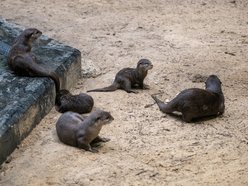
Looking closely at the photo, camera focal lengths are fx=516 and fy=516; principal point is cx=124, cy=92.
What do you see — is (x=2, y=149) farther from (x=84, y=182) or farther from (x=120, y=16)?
(x=120, y=16)

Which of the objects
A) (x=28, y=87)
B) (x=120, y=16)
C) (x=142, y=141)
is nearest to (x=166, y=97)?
(x=142, y=141)

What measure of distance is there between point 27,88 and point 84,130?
920 mm

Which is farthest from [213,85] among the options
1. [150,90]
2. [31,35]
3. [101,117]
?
[31,35]

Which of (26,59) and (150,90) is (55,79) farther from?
(150,90)

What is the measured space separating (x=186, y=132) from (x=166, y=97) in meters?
0.83

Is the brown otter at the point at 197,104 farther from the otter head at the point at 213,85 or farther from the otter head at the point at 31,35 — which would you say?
the otter head at the point at 31,35

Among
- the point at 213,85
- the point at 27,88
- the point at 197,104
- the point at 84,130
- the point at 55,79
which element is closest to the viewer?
the point at 84,130

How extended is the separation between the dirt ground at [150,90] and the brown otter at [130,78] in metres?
0.12

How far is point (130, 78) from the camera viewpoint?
5.67 meters

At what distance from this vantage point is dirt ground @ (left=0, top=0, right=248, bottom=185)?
4.11m

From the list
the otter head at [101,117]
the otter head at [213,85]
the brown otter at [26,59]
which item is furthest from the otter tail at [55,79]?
the otter head at [213,85]

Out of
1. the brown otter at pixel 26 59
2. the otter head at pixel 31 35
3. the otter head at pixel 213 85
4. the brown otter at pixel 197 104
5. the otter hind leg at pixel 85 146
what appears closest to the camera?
the otter hind leg at pixel 85 146

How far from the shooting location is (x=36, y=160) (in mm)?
4305

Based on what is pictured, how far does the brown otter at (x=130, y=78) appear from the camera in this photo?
5629 mm
